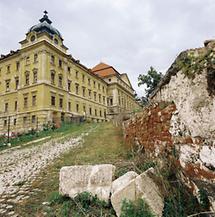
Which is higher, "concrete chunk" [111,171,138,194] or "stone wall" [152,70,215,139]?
"stone wall" [152,70,215,139]

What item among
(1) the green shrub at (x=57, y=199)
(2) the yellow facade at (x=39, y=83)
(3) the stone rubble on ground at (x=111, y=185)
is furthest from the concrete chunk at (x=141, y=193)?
(2) the yellow facade at (x=39, y=83)

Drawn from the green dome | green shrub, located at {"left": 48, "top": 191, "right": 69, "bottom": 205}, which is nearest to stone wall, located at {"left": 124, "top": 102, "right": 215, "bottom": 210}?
green shrub, located at {"left": 48, "top": 191, "right": 69, "bottom": 205}

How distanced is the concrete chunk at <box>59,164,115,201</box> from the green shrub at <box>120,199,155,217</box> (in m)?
0.67

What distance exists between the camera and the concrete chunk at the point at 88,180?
4316mm

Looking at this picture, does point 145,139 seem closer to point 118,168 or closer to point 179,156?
point 118,168

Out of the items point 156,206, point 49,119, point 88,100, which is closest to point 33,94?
point 49,119

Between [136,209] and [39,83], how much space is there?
105ft

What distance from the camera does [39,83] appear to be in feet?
109

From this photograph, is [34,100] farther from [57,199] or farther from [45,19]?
[57,199]

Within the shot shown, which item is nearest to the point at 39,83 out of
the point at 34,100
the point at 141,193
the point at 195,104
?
the point at 34,100

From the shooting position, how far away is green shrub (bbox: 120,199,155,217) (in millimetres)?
3377

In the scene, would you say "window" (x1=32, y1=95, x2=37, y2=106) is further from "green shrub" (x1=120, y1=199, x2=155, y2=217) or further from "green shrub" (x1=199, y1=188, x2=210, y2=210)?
"green shrub" (x1=199, y1=188, x2=210, y2=210)

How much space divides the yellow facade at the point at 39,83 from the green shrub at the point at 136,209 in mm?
27936

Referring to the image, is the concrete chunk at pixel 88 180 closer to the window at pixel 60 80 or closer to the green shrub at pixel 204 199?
the green shrub at pixel 204 199
